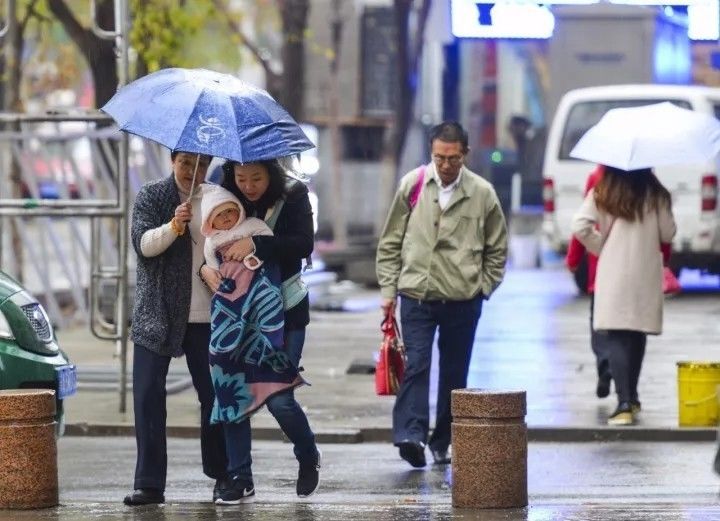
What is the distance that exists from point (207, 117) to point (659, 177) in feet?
45.2

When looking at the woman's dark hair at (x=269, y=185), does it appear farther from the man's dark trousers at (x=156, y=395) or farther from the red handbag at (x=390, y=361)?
the red handbag at (x=390, y=361)

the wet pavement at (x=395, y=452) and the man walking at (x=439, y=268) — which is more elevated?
the man walking at (x=439, y=268)

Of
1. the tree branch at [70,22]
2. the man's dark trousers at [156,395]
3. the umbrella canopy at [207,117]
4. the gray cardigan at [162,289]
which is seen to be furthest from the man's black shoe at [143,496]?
the tree branch at [70,22]

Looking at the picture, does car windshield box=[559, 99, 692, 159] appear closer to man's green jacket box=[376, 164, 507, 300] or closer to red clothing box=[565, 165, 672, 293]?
red clothing box=[565, 165, 672, 293]

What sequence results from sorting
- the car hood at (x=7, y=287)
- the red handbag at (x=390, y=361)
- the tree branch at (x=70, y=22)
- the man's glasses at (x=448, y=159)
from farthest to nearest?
the tree branch at (x=70, y=22) → the red handbag at (x=390, y=361) → the man's glasses at (x=448, y=159) → the car hood at (x=7, y=287)

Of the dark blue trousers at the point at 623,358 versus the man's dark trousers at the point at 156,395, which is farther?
the dark blue trousers at the point at 623,358

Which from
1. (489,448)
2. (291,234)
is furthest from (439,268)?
(489,448)

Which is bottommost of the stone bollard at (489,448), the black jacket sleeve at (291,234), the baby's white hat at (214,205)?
the stone bollard at (489,448)

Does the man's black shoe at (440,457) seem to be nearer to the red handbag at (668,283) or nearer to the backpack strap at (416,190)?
the backpack strap at (416,190)

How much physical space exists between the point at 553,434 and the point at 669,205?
1599mm

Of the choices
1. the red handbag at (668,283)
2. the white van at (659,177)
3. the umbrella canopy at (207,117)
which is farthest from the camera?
the white van at (659,177)

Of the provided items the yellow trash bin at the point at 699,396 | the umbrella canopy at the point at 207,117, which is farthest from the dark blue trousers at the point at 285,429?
the yellow trash bin at the point at 699,396

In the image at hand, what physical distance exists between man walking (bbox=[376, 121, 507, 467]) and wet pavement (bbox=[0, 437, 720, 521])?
0.40 metres

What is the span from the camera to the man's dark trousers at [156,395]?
8484 mm
